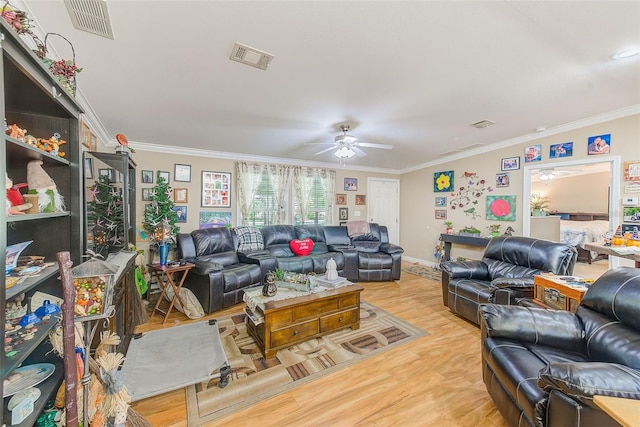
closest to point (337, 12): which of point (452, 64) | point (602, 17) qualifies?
point (452, 64)

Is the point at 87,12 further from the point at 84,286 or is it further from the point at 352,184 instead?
the point at 352,184

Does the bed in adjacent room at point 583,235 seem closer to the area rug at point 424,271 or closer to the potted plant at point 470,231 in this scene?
the potted plant at point 470,231

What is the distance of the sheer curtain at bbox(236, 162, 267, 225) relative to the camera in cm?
493

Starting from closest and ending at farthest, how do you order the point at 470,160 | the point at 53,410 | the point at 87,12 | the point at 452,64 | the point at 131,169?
the point at 53,410 < the point at 87,12 < the point at 452,64 < the point at 131,169 < the point at 470,160

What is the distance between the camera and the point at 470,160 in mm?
5059

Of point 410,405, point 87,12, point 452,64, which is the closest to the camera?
point 87,12

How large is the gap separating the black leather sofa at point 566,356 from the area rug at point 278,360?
1062 millimetres

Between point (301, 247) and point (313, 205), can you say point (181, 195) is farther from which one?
point (313, 205)

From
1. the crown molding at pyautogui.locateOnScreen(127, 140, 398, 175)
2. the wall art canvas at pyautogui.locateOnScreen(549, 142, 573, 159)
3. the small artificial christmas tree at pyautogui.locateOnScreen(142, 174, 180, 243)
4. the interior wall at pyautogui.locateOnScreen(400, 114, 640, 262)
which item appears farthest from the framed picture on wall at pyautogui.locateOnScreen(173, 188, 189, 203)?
the wall art canvas at pyautogui.locateOnScreen(549, 142, 573, 159)

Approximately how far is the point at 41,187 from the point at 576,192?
11.4 metres

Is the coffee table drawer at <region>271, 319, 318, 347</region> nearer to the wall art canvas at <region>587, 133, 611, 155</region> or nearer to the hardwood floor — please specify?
the hardwood floor

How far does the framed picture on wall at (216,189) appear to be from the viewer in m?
4.70

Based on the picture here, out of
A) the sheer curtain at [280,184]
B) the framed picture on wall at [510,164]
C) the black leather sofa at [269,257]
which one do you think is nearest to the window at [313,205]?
the sheer curtain at [280,184]

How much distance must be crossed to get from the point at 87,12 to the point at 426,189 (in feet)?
20.2
